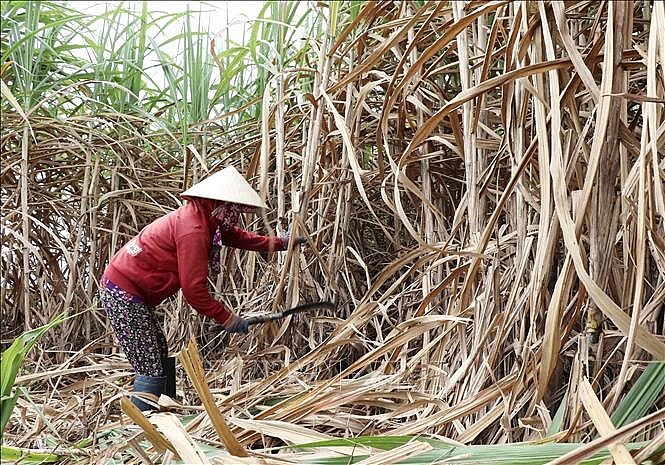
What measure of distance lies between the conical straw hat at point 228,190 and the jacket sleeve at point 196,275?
0.35 ft

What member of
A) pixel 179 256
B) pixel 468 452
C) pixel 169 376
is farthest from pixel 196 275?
pixel 468 452

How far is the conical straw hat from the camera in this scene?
1.46 meters

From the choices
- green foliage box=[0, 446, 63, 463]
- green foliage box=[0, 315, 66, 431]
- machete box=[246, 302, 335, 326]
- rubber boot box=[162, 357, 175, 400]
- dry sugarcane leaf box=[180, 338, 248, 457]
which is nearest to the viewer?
green foliage box=[0, 315, 66, 431]

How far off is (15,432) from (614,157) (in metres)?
1.15

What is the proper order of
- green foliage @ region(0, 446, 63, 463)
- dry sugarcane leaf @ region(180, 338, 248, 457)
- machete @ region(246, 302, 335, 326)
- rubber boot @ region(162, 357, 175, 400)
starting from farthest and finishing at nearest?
1. rubber boot @ region(162, 357, 175, 400)
2. machete @ region(246, 302, 335, 326)
3. green foliage @ region(0, 446, 63, 463)
4. dry sugarcane leaf @ region(180, 338, 248, 457)

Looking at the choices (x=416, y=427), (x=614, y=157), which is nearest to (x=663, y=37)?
(x=614, y=157)

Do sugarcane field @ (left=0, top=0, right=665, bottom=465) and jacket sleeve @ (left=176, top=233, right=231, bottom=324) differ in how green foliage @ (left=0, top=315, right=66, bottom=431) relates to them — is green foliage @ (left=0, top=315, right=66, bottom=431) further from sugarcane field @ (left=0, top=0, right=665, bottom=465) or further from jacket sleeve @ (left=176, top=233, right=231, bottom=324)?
jacket sleeve @ (left=176, top=233, right=231, bottom=324)

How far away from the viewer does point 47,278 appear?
2.05m

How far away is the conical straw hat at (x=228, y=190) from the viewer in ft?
4.81

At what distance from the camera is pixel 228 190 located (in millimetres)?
1485

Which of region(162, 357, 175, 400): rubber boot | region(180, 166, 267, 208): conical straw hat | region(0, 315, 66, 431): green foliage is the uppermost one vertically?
region(180, 166, 267, 208): conical straw hat

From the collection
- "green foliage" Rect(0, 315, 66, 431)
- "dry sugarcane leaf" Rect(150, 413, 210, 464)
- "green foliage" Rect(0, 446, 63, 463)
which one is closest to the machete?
"green foliage" Rect(0, 446, 63, 463)

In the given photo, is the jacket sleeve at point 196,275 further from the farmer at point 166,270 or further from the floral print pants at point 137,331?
the floral print pants at point 137,331

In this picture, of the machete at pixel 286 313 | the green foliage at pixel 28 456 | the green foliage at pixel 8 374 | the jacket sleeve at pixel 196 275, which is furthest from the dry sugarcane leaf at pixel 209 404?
the jacket sleeve at pixel 196 275
